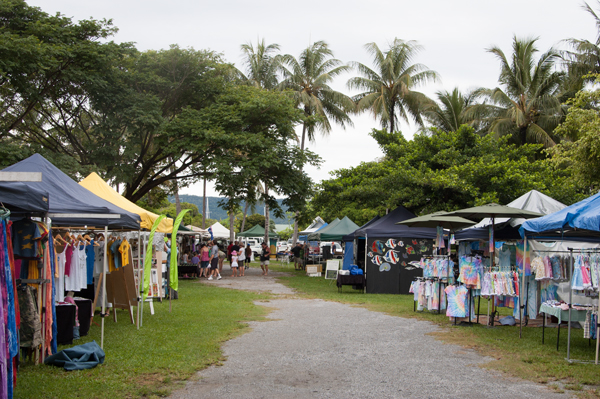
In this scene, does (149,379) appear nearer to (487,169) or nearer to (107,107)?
(487,169)

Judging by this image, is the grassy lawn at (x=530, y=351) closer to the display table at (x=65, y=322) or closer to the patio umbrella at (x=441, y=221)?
the patio umbrella at (x=441, y=221)

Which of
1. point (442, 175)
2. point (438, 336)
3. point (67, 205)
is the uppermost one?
point (442, 175)

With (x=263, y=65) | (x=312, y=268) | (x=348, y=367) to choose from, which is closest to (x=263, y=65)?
(x=263, y=65)

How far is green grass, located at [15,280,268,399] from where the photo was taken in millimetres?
5496

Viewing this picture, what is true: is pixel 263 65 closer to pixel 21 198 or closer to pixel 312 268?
pixel 312 268

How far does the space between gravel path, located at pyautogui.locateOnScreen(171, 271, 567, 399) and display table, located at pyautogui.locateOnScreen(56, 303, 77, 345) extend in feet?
7.69

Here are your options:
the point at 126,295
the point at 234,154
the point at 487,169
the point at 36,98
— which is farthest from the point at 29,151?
the point at 487,169

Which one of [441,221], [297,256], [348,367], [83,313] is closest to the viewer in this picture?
[348,367]

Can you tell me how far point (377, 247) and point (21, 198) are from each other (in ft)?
45.8

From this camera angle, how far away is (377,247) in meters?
18.0

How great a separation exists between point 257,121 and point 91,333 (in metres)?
16.6

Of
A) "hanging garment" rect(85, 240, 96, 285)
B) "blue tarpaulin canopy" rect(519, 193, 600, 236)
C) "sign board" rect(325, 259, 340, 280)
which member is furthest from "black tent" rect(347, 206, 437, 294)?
"hanging garment" rect(85, 240, 96, 285)

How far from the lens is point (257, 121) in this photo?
79.9ft

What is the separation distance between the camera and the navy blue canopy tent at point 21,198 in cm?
517
